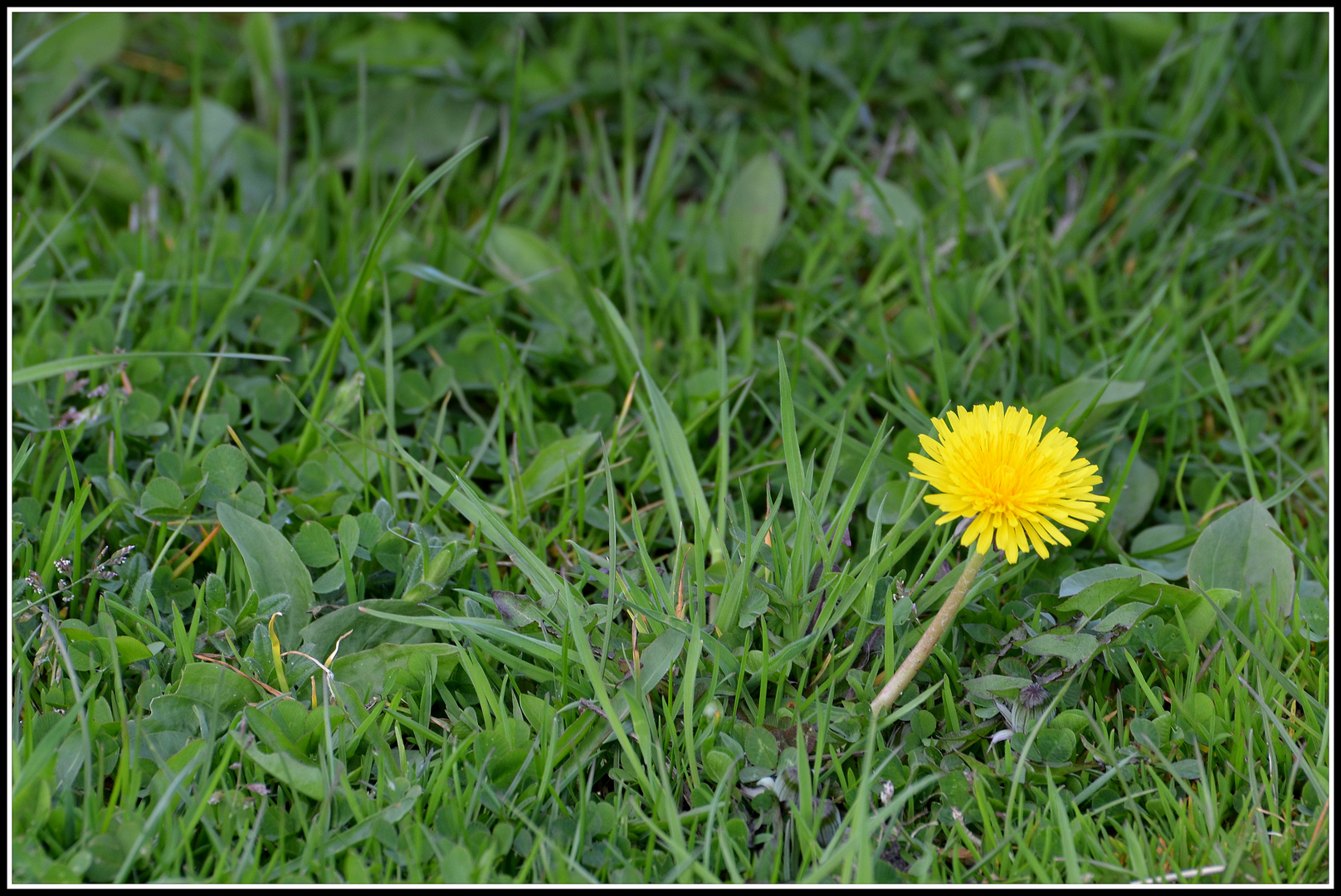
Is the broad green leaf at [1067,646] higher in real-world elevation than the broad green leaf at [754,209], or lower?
lower

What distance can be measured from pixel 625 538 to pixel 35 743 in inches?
37.4

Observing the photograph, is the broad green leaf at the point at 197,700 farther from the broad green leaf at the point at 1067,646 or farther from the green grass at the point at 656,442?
the broad green leaf at the point at 1067,646

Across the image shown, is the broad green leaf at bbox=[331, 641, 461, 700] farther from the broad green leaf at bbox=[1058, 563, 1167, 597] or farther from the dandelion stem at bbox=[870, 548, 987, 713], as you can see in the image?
the broad green leaf at bbox=[1058, 563, 1167, 597]

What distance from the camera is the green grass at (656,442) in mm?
1481

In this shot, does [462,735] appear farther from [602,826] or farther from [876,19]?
[876,19]

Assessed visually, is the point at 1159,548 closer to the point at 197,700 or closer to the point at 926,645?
the point at 926,645

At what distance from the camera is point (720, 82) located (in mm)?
2971

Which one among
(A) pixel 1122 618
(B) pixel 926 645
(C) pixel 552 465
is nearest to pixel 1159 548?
(A) pixel 1122 618

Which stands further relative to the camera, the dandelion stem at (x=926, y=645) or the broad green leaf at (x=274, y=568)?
the broad green leaf at (x=274, y=568)

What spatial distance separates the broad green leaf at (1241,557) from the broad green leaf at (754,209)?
119 cm

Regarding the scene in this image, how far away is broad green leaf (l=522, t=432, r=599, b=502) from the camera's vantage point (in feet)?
6.31

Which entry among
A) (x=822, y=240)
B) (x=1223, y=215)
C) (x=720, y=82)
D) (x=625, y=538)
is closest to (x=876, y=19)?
(x=720, y=82)

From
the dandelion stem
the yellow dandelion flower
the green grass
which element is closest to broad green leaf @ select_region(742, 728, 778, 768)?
the green grass

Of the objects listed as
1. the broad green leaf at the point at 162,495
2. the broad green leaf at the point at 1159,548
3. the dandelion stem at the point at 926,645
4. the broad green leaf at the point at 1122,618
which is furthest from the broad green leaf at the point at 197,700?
the broad green leaf at the point at 1159,548
